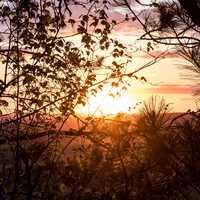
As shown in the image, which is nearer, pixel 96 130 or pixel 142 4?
pixel 142 4

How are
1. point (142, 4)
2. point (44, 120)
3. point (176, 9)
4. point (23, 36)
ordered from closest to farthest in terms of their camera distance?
point (142, 4) → point (176, 9) → point (23, 36) → point (44, 120)

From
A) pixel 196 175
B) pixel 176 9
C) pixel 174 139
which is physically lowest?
pixel 196 175

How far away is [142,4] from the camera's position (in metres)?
5.83

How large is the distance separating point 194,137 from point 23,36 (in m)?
2.99

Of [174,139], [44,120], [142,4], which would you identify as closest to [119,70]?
[44,120]

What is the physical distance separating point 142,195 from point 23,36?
308 centimetres

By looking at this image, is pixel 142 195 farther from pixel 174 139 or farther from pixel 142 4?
pixel 142 4

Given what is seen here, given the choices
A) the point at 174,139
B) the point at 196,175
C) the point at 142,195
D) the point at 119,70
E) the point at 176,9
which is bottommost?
the point at 142,195

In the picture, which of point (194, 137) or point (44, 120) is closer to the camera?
point (194, 137)

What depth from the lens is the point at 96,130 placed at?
9.05m

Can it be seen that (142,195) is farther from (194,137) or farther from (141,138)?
(194,137)

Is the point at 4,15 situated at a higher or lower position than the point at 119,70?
higher

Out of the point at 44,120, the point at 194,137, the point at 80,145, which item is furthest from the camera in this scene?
the point at 80,145

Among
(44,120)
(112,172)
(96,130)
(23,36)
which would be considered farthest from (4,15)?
(112,172)
